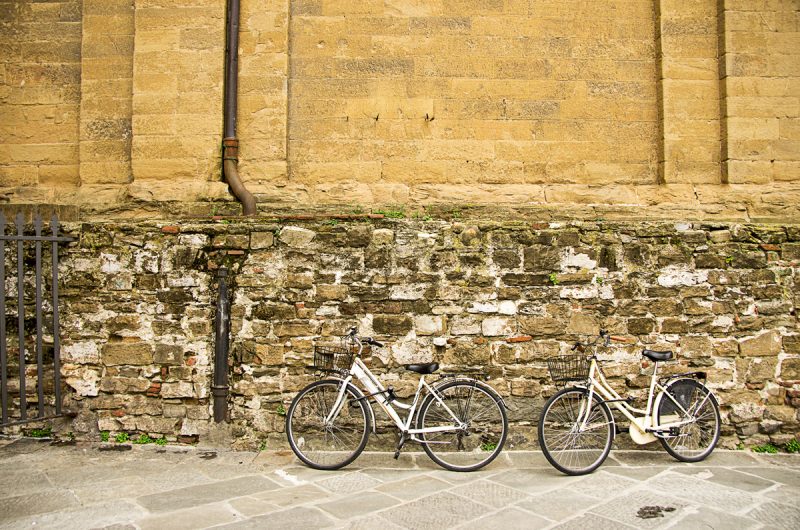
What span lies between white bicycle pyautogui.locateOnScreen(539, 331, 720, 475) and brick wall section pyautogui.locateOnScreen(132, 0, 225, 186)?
392 centimetres

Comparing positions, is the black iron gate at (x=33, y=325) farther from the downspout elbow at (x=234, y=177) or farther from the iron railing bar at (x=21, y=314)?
the downspout elbow at (x=234, y=177)

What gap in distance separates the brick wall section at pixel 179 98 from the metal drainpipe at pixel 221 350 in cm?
124

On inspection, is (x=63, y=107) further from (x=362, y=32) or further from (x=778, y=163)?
→ (x=778, y=163)

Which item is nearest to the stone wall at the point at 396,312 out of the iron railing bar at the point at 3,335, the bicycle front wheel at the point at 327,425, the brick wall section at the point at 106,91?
the bicycle front wheel at the point at 327,425

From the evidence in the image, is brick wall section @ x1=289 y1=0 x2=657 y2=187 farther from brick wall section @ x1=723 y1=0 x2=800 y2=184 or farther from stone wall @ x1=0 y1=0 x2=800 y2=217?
brick wall section @ x1=723 y1=0 x2=800 y2=184

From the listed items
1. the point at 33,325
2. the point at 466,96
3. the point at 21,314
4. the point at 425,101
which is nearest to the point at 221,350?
the point at 21,314

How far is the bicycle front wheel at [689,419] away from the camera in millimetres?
4445

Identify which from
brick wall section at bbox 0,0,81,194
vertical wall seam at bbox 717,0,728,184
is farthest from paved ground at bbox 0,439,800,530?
vertical wall seam at bbox 717,0,728,184

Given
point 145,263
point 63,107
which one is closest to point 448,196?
point 145,263

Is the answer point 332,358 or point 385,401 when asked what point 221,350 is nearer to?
point 332,358

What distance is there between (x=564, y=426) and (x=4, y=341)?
187 inches

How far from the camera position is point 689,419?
176 inches

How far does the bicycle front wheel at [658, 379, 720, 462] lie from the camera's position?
14.6 ft

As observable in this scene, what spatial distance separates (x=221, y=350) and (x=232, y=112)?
7.80 feet
